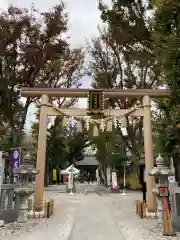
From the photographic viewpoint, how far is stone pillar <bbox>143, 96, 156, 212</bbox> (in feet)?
31.9

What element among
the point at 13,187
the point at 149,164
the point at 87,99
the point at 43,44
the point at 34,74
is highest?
the point at 43,44

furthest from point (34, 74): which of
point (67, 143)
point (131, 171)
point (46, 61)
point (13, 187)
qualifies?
point (67, 143)

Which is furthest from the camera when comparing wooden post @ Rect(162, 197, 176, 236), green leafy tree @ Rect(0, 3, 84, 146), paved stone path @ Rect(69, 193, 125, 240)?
green leafy tree @ Rect(0, 3, 84, 146)

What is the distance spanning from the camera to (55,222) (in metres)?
8.86

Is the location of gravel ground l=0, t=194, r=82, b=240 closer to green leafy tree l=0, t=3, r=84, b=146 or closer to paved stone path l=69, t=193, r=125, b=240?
paved stone path l=69, t=193, r=125, b=240

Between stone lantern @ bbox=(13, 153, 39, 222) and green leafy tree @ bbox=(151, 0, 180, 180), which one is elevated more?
green leafy tree @ bbox=(151, 0, 180, 180)

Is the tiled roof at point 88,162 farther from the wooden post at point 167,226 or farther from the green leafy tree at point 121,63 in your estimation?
the wooden post at point 167,226

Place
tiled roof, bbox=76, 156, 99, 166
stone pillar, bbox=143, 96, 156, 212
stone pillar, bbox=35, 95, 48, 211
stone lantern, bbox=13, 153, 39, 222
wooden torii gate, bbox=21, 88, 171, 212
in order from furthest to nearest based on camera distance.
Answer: tiled roof, bbox=76, 156, 99, 166 < wooden torii gate, bbox=21, 88, 171, 212 < stone pillar, bbox=35, 95, 48, 211 < stone pillar, bbox=143, 96, 156, 212 < stone lantern, bbox=13, 153, 39, 222

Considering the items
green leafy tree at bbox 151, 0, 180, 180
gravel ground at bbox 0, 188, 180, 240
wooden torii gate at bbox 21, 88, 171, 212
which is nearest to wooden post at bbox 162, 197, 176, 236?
gravel ground at bbox 0, 188, 180, 240

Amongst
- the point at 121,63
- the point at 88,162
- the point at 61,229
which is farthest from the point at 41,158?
the point at 88,162

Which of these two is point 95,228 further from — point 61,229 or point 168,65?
point 168,65

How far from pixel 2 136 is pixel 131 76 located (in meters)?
14.8

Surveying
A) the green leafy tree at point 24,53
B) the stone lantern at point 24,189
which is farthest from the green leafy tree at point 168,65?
the green leafy tree at point 24,53

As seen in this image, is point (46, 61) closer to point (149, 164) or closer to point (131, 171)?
point (149, 164)
